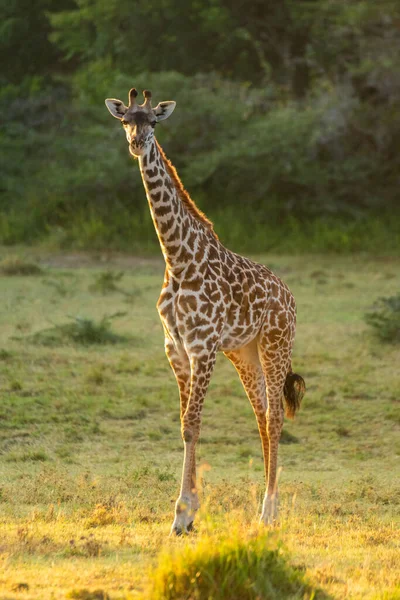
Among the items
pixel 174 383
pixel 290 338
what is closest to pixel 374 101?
pixel 174 383

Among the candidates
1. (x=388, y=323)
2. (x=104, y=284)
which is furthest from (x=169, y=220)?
(x=104, y=284)

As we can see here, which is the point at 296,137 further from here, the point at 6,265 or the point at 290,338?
the point at 290,338

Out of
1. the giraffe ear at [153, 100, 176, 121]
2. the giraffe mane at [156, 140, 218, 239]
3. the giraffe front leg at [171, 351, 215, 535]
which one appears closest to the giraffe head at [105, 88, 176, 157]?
the giraffe ear at [153, 100, 176, 121]

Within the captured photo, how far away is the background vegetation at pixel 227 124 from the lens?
20.9 m

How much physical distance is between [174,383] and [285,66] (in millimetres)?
15461

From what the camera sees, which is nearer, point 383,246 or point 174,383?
point 174,383

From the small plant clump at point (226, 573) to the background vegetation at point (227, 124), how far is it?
614 inches

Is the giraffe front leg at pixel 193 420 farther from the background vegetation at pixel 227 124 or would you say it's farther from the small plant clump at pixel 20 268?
the background vegetation at pixel 227 124

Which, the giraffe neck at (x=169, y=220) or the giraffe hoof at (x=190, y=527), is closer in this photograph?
the giraffe hoof at (x=190, y=527)

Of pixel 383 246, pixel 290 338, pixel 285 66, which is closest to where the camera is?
pixel 290 338

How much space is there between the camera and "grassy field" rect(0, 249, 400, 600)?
492cm

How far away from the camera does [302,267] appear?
18484mm

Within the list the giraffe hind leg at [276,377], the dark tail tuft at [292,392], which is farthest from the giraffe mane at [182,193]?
the dark tail tuft at [292,392]

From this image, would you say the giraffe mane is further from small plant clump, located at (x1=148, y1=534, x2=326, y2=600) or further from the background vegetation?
the background vegetation
